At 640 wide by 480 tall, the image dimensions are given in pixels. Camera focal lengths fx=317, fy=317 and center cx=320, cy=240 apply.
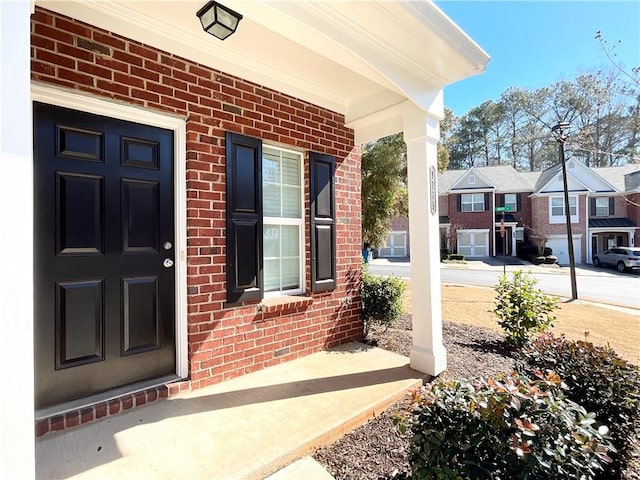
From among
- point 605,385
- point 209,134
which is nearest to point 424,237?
point 605,385

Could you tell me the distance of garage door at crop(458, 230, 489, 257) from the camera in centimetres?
2192

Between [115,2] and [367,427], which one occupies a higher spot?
[115,2]

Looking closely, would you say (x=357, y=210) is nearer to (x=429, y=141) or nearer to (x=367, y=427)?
(x=429, y=141)

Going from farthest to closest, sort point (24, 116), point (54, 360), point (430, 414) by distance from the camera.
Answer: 1. point (54, 360)
2. point (430, 414)
3. point (24, 116)

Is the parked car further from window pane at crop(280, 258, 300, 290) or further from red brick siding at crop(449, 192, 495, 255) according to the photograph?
window pane at crop(280, 258, 300, 290)

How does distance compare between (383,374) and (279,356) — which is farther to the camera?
(279,356)

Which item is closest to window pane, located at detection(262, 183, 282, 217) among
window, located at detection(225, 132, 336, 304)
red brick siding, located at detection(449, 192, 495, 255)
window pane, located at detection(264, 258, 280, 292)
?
window, located at detection(225, 132, 336, 304)

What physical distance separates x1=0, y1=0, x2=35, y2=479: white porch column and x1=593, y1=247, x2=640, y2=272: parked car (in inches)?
850

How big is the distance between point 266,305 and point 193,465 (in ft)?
4.58

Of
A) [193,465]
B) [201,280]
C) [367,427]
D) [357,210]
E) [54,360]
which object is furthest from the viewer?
[357,210]

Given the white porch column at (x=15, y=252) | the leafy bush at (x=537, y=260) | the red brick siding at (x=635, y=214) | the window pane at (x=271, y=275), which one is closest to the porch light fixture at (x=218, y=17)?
the white porch column at (x=15, y=252)

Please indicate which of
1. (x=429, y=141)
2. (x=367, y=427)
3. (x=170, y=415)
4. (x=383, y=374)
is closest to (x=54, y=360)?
(x=170, y=415)

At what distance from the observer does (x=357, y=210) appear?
3.96 metres

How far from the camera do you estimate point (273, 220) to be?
3234 millimetres
